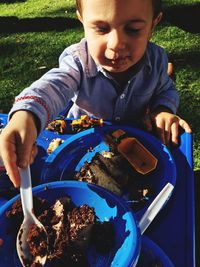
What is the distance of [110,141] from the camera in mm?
827

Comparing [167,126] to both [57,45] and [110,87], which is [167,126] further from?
[57,45]

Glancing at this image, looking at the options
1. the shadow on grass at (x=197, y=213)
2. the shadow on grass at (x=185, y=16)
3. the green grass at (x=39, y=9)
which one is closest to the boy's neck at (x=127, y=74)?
the shadow on grass at (x=197, y=213)

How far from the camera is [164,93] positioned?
3.25 feet

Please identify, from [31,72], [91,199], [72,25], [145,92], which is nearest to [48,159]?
[91,199]

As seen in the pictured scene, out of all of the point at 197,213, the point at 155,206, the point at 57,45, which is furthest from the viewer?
the point at 57,45

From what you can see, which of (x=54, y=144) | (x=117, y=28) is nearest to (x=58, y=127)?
(x=54, y=144)

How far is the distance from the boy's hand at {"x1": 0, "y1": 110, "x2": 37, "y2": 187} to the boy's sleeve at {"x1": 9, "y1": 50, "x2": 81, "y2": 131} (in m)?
0.03

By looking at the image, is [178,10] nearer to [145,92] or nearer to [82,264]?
[145,92]

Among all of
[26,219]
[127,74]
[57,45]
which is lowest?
[57,45]

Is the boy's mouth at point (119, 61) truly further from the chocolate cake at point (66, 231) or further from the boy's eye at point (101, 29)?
the chocolate cake at point (66, 231)

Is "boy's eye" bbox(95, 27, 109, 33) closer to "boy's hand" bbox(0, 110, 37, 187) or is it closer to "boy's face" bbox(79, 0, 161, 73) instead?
"boy's face" bbox(79, 0, 161, 73)

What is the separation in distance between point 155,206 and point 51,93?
0.32 m

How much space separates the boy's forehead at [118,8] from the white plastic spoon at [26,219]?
1.08 feet

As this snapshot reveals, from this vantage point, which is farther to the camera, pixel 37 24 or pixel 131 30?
pixel 37 24
